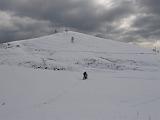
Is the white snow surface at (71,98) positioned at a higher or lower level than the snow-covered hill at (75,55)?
lower

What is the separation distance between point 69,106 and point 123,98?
4.33 metres

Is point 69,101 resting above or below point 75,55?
below

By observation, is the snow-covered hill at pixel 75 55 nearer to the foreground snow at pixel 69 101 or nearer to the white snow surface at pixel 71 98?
the white snow surface at pixel 71 98

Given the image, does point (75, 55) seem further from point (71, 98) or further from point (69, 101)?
point (69, 101)

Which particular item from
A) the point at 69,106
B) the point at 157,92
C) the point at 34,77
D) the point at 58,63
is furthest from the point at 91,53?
the point at 69,106

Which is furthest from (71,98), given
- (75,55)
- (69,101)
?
(75,55)

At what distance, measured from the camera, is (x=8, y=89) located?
18.1m

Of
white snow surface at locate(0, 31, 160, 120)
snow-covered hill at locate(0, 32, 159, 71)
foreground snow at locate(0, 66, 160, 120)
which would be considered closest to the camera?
foreground snow at locate(0, 66, 160, 120)

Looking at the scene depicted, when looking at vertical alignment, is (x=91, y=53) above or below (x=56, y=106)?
→ above

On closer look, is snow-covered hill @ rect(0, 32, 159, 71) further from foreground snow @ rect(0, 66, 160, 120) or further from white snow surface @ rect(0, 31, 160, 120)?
foreground snow @ rect(0, 66, 160, 120)

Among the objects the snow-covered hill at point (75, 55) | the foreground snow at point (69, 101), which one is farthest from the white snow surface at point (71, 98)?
the snow-covered hill at point (75, 55)

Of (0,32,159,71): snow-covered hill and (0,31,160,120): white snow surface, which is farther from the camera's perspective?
(0,32,159,71): snow-covered hill

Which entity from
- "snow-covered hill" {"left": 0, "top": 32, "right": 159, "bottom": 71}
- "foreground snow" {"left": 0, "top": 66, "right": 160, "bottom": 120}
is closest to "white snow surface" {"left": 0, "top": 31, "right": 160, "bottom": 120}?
"foreground snow" {"left": 0, "top": 66, "right": 160, "bottom": 120}

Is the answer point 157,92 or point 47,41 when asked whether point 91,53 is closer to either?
point 47,41
